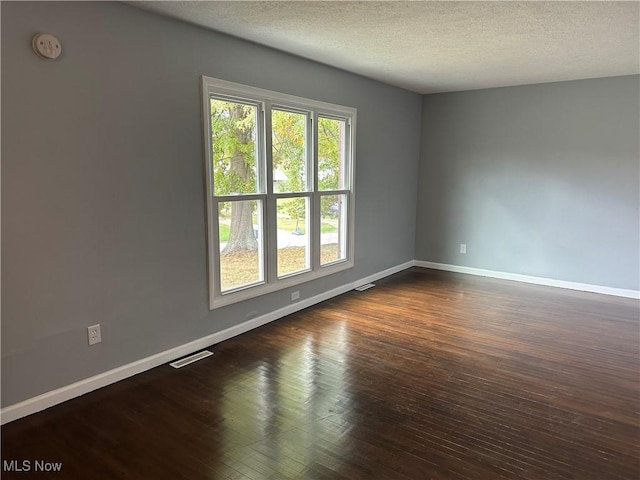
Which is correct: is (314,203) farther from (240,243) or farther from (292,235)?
(240,243)

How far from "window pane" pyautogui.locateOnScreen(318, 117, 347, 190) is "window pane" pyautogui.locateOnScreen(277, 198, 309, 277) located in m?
0.40

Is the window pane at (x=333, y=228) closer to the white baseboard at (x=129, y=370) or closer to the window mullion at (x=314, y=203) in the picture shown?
the window mullion at (x=314, y=203)

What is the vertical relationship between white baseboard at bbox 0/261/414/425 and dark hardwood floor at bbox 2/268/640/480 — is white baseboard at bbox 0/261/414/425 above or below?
above

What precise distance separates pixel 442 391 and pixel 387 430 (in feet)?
2.00

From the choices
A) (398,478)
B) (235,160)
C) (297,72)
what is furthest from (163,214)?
(398,478)

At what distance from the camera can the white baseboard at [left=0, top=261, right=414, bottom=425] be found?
2.45m

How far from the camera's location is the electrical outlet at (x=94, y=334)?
2.72 metres

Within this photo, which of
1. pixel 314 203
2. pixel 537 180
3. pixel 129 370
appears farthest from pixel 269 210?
pixel 537 180

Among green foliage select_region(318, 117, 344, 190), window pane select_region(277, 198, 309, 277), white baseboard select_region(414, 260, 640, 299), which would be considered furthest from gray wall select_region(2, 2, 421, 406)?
white baseboard select_region(414, 260, 640, 299)

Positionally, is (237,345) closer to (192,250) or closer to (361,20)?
(192,250)

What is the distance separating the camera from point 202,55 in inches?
125

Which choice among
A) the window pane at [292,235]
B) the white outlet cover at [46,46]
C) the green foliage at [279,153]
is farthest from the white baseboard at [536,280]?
the white outlet cover at [46,46]

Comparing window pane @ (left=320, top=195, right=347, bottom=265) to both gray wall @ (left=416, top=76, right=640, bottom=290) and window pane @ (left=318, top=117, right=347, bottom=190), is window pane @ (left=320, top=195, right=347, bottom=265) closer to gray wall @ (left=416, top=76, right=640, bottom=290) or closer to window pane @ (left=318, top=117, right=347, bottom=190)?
window pane @ (left=318, top=117, right=347, bottom=190)
